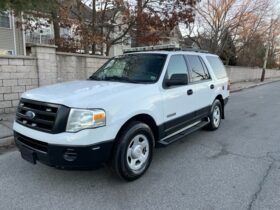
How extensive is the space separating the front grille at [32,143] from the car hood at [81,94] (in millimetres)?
543

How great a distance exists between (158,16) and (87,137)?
Result: 32.5 feet

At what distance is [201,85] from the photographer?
525 cm

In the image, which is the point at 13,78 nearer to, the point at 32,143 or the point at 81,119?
the point at 32,143

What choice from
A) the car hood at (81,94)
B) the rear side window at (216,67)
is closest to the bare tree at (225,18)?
the rear side window at (216,67)

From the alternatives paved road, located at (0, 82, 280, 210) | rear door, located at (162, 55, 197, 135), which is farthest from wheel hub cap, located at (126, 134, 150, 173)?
Answer: rear door, located at (162, 55, 197, 135)

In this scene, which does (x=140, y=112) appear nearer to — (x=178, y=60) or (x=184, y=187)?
(x=184, y=187)

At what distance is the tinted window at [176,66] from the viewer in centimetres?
433

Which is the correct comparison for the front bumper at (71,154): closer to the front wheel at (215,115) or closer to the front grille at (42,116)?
the front grille at (42,116)

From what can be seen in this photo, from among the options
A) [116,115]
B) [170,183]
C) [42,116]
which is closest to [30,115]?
[42,116]

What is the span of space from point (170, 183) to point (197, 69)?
2.68 meters

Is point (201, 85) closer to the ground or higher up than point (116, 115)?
higher up

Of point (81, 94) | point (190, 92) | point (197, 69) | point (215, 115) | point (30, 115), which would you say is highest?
point (197, 69)

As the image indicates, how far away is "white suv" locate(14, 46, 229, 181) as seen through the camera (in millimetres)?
3014

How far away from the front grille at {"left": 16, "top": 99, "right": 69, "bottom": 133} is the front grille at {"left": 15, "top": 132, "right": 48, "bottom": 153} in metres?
0.17
